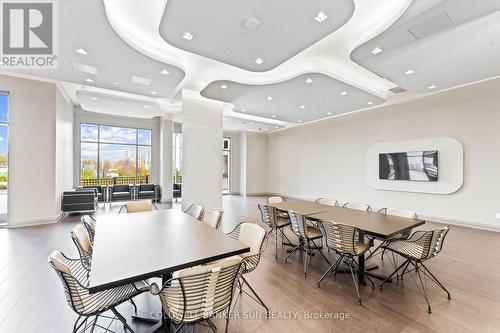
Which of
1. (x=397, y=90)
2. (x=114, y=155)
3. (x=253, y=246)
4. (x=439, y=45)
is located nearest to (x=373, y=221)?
(x=253, y=246)

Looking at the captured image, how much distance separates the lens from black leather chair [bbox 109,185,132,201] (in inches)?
345

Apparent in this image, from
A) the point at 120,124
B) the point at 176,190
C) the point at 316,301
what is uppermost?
the point at 120,124

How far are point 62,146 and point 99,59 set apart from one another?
404 cm

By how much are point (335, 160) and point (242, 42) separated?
6.77 metres

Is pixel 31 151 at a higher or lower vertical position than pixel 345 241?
higher

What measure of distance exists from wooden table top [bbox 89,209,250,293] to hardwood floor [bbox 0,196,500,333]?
0.82 metres

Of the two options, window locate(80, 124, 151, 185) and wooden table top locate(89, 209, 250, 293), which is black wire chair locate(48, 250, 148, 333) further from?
window locate(80, 124, 151, 185)

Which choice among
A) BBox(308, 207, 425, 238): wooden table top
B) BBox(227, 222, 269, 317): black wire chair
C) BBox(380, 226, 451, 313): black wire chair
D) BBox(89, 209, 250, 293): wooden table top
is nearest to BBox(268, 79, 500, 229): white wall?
BBox(308, 207, 425, 238): wooden table top

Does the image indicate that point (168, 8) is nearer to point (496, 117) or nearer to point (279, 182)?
point (496, 117)

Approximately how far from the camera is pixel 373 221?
297 centimetres

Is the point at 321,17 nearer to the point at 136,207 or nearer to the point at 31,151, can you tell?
A: the point at 136,207

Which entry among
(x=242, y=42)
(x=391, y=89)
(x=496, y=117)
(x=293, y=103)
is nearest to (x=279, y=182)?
(x=293, y=103)

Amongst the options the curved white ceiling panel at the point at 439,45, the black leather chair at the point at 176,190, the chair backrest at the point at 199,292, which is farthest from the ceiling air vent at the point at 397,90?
the black leather chair at the point at 176,190

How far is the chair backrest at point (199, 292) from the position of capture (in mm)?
1435
